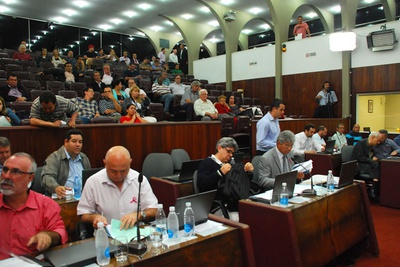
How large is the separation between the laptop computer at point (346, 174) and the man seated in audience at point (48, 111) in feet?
9.75

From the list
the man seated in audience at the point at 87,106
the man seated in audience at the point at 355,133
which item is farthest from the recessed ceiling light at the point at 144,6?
the man seated in audience at the point at 355,133

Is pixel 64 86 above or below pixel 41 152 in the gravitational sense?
above

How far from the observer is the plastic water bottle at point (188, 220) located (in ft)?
6.35

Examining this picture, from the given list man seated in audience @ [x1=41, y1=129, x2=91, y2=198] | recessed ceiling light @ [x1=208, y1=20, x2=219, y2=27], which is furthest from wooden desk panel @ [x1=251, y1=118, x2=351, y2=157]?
recessed ceiling light @ [x1=208, y1=20, x2=219, y2=27]

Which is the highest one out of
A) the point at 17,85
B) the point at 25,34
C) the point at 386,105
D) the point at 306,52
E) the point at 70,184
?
the point at 25,34

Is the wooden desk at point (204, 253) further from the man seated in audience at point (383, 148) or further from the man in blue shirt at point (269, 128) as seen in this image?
the man seated in audience at point (383, 148)

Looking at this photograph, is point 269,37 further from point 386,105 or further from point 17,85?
point 17,85

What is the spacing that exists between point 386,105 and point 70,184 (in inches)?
321

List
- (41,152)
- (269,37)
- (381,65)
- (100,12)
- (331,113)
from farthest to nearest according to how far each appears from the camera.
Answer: (269,37)
(100,12)
(331,113)
(381,65)
(41,152)

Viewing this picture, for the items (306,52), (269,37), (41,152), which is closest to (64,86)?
(41,152)

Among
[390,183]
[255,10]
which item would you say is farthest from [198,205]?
[255,10]

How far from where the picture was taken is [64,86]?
7.33m

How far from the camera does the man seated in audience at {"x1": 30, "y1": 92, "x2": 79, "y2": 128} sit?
357 centimetres

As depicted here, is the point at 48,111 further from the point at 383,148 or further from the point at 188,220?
the point at 383,148
